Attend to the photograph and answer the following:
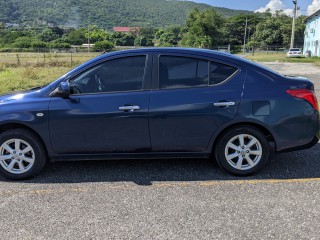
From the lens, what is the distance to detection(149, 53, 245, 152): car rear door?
4.44 meters

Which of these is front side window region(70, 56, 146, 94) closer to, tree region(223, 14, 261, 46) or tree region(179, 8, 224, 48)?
tree region(179, 8, 224, 48)

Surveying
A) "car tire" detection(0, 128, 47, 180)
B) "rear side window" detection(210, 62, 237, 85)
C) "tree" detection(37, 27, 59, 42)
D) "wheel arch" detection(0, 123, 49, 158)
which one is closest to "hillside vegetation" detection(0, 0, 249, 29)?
"tree" detection(37, 27, 59, 42)

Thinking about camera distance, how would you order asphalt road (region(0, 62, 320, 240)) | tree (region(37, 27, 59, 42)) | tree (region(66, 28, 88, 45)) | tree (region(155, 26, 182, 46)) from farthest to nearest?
tree (region(37, 27, 59, 42)) → tree (region(66, 28, 88, 45)) → tree (region(155, 26, 182, 46)) → asphalt road (region(0, 62, 320, 240))

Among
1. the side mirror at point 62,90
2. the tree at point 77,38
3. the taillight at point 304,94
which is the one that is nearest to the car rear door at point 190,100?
the taillight at point 304,94

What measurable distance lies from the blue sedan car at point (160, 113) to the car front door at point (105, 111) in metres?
0.01

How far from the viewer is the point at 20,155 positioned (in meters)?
4.57

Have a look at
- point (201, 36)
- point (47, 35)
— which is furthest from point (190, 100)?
point (47, 35)

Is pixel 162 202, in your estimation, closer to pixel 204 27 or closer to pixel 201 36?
pixel 201 36

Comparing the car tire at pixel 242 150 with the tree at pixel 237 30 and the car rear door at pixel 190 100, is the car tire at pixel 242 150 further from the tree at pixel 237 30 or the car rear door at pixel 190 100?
the tree at pixel 237 30

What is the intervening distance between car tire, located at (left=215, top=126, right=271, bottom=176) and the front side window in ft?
4.16

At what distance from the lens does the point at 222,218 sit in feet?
11.7

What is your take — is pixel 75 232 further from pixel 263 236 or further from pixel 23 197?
pixel 263 236

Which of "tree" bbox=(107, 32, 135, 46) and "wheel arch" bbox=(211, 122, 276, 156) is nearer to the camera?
"wheel arch" bbox=(211, 122, 276, 156)

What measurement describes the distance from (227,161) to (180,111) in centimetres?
87
